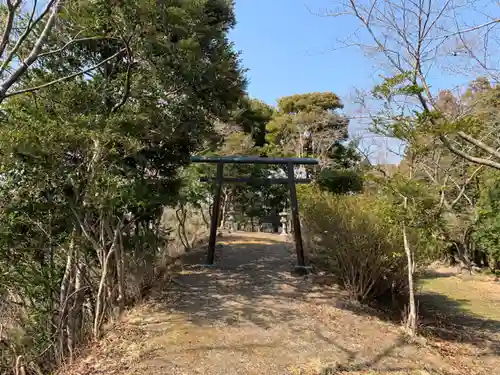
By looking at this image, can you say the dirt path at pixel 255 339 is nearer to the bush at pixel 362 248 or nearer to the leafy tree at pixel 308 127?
the bush at pixel 362 248

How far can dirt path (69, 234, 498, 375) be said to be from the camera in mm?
3938

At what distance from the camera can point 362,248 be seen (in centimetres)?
613

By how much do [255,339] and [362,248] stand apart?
8.21 ft

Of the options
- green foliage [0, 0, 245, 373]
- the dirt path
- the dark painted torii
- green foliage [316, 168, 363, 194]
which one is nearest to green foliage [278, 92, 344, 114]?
green foliage [316, 168, 363, 194]

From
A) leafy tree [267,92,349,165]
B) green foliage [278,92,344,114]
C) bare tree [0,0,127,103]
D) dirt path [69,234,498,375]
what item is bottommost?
dirt path [69,234,498,375]

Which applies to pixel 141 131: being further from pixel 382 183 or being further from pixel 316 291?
pixel 316 291

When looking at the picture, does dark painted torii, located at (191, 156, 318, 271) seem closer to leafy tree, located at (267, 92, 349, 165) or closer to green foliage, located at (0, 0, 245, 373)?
green foliage, located at (0, 0, 245, 373)

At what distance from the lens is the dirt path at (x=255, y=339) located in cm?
394

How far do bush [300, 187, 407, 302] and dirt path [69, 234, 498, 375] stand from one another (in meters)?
0.47

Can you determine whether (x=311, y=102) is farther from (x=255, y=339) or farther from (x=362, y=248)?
(x=255, y=339)

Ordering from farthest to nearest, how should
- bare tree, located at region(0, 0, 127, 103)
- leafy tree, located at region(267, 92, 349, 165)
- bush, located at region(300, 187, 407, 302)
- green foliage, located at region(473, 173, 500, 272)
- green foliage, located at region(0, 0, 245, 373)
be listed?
leafy tree, located at region(267, 92, 349, 165) < green foliage, located at region(473, 173, 500, 272) < bush, located at region(300, 187, 407, 302) < green foliage, located at region(0, 0, 245, 373) < bare tree, located at region(0, 0, 127, 103)

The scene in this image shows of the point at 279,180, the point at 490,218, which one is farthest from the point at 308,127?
the point at 279,180

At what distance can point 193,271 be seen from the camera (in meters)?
7.80

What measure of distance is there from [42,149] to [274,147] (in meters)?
14.1
